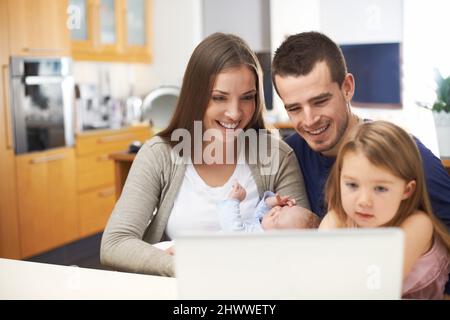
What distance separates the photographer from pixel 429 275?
1339 mm

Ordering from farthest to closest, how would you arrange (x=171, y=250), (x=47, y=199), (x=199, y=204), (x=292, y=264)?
(x=47, y=199), (x=199, y=204), (x=171, y=250), (x=292, y=264)

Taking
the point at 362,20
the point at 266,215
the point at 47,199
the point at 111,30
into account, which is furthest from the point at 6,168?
the point at 362,20

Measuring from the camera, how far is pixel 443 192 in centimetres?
153

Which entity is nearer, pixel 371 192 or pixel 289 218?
pixel 371 192

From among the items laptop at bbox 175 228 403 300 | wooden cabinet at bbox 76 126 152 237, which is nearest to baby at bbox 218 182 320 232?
laptop at bbox 175 228 403 300

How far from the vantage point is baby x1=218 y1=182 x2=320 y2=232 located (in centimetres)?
168

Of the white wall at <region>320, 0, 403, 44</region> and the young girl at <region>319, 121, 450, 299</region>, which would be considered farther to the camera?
the white wall at <region>320, 0, 403, 44</region>

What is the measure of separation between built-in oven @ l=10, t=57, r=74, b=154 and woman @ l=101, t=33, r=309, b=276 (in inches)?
89.4

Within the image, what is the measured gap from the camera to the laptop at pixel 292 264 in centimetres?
90

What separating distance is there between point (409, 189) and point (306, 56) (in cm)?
48

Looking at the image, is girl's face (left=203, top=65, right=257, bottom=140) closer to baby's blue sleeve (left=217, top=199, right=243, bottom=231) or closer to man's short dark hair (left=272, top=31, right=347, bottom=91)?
man's short dark hair (left=272, top=31, right=347, bottom=91)

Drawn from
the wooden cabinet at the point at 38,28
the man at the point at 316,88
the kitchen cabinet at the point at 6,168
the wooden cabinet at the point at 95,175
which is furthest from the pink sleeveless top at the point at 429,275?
the wooden cabinet at the point at 95,175

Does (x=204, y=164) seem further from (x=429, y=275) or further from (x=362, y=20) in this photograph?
(x=362, y=20)
